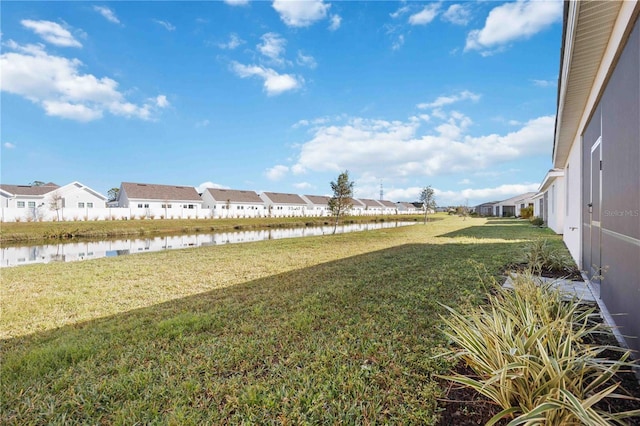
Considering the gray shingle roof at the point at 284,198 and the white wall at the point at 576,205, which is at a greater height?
the gray shingle roof at the point at 284,198

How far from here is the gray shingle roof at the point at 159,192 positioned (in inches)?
1474

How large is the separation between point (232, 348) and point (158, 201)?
4189 centimetres

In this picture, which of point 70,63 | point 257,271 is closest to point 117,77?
point 70,63

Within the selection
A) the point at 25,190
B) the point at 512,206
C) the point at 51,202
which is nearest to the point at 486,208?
the point at 512,206

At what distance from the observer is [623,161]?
101 inches

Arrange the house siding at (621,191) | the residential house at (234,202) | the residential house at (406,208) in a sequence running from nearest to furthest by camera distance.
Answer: the house siding at (621,191)
the residential house at (234,202)
the residential house at (406,208)

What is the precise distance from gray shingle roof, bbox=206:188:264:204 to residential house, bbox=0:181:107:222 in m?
14.5

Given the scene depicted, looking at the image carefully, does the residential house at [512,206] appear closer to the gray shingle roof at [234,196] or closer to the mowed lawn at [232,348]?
the mowed lawn at [232,348]

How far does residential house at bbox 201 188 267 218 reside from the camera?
45.0 meters

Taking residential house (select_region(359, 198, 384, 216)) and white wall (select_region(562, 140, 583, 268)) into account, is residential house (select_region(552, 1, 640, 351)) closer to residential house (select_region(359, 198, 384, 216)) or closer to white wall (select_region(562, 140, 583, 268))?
white wall (select_region(562, 140, 583, 268))

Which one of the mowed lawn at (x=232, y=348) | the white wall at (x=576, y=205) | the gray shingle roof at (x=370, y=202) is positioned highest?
the gray shingle roof at (x=370, y=202)

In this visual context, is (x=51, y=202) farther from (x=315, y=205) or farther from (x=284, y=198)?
(x=315, y=205)

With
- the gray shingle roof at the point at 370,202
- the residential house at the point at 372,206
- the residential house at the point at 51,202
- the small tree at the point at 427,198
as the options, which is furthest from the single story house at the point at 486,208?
the residential house at the point at 51,202

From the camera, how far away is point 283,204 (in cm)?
5447
